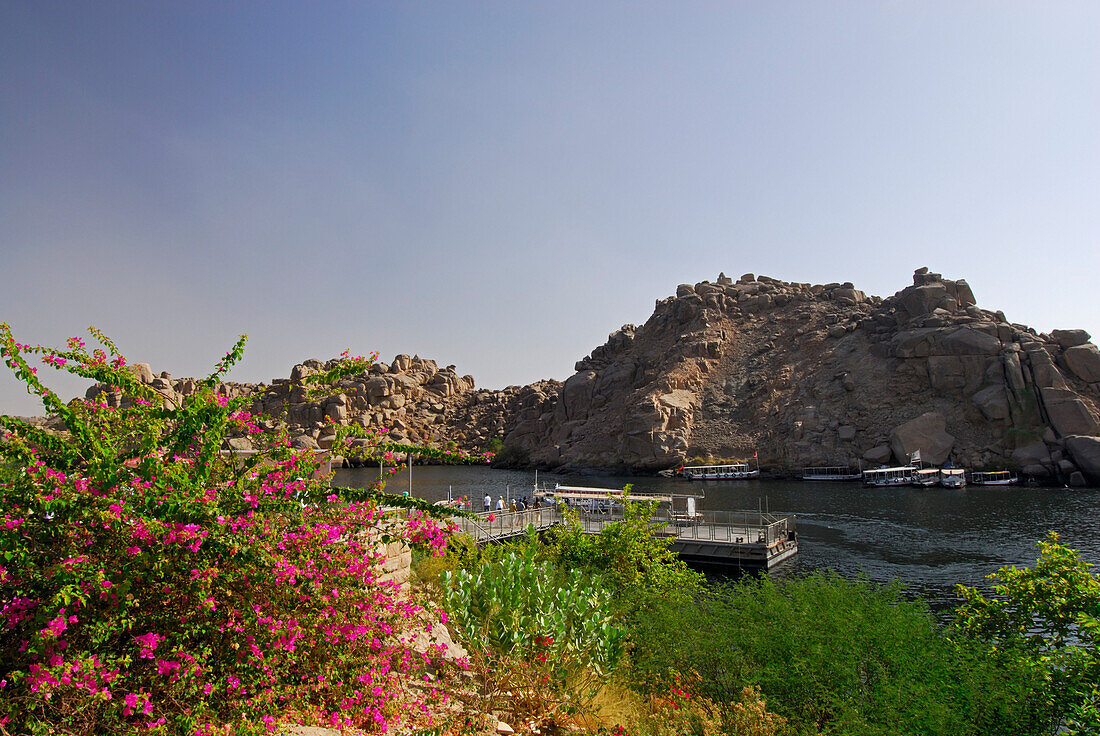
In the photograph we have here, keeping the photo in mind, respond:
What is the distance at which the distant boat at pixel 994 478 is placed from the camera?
60000 millimetres

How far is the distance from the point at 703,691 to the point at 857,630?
2.43 metres

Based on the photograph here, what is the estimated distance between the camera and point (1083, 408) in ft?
204

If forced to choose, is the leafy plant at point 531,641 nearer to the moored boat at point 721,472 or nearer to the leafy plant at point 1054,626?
the leafy plant at point 1054,626

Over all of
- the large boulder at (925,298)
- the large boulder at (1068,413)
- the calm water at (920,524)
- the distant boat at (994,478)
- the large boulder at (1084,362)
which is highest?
the large boulder at (925,298)

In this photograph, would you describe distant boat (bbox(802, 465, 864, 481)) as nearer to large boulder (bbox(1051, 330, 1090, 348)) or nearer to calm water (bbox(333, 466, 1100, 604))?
calm water (bbox(333, 466, 1100, 604))

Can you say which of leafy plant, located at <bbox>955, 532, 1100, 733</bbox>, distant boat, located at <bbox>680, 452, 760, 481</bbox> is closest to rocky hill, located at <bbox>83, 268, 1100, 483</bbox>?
distant boat, located at <bbox>680, 452, 760, 481</bbox>

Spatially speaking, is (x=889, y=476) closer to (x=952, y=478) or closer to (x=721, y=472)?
(x=952, y=478)

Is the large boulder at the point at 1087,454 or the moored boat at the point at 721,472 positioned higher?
the large boulder at the point at 1087,454

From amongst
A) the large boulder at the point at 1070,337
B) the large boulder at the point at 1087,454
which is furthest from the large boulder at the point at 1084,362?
the large boulder at the point at 1087,454

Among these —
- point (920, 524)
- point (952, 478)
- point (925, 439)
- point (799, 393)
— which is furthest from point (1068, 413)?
point (920, 524)

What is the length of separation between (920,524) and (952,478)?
26221 mm

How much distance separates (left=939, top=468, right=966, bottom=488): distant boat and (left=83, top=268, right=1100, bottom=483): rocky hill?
597 cm

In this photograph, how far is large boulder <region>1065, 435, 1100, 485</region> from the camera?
185 ft

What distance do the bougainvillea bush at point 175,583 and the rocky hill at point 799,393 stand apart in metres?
43.8
